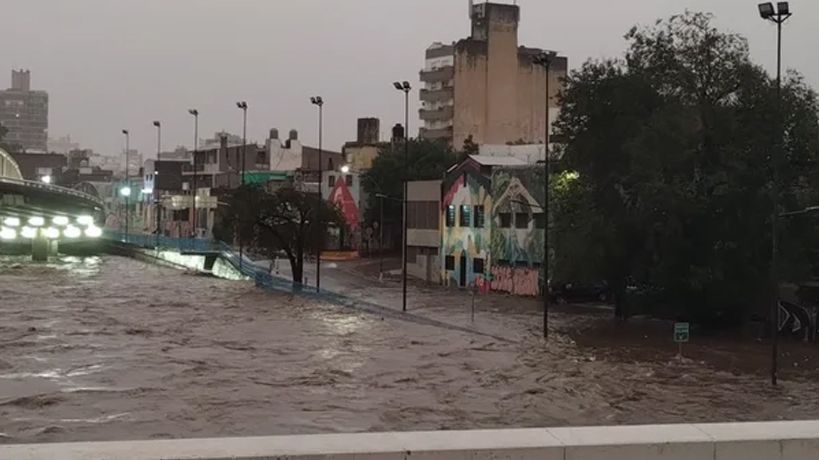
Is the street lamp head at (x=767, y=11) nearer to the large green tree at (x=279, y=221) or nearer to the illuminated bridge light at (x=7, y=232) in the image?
the large green tree at (x=279, y=221)

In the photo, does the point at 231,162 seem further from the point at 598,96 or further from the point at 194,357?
the point at 194,357

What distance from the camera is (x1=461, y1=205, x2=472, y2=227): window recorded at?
64500 millimetres

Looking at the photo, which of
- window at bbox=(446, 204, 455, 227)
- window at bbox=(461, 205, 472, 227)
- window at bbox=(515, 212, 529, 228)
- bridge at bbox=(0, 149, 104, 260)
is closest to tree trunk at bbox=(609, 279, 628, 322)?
window at bbox=(515, 212, 529, 228)

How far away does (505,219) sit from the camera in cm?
6081

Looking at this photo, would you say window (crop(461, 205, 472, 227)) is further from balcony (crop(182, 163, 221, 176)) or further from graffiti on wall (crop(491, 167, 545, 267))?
balcony (crop(182, 163, 221, 176))

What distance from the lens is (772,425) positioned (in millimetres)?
6359

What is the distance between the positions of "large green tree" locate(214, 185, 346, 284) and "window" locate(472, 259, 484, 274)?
11.4 metres

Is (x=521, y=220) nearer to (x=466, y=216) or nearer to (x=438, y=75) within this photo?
(x=466, y=216)

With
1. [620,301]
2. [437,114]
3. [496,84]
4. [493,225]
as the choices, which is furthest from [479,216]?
[437,114]

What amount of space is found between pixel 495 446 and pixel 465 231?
195ft

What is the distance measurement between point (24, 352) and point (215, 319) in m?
13.4

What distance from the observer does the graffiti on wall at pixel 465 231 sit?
206 ft

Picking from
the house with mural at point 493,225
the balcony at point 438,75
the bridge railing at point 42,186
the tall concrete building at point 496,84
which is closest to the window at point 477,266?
the house with mural at point 493,225

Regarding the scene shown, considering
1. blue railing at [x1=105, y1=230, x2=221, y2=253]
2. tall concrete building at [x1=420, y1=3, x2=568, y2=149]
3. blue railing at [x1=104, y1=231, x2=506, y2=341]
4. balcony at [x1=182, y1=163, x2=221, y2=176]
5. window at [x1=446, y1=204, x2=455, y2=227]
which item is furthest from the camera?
balcony at [x1=182, y1=163, x2=221, y2=176]
